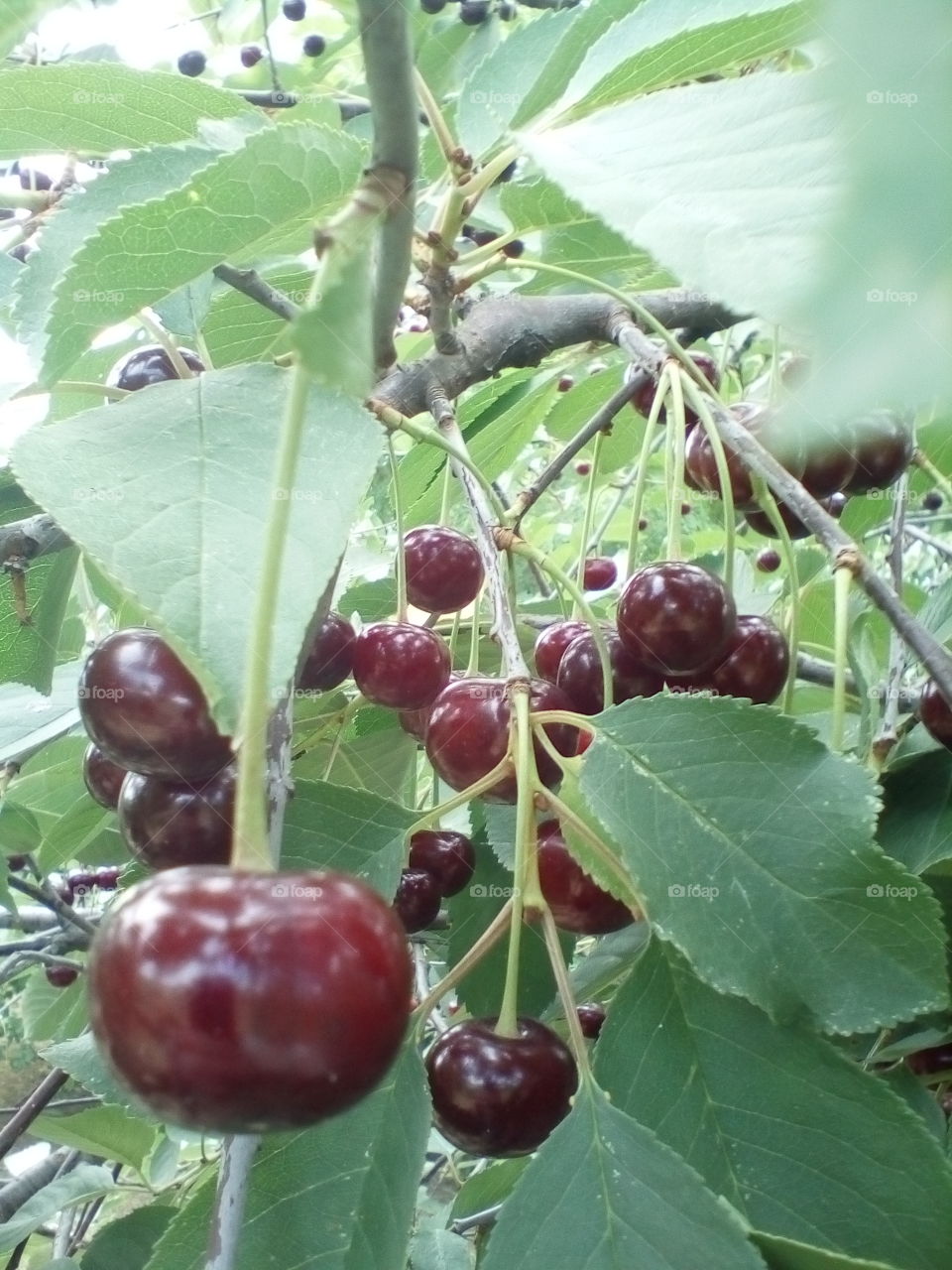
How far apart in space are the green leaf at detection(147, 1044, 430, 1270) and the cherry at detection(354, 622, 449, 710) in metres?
0.34

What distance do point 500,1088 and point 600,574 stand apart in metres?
1.49

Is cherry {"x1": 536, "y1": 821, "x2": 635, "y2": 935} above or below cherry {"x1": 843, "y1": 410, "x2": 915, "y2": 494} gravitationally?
below

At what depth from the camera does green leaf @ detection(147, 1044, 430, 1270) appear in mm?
597

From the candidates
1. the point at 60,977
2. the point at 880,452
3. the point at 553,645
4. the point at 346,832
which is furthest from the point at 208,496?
the point at 60,977

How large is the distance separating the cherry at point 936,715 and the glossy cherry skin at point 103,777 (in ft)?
2.14

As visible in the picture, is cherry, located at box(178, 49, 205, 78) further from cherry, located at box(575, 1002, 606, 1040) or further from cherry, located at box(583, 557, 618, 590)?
cherry, located at box(575, 1002, 606, 1040)

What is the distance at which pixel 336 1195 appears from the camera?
0.61 metres

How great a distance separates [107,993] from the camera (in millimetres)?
403

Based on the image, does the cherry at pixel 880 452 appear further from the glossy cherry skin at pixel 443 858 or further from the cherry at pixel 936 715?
the glossy cherry skin at pixel 443 858

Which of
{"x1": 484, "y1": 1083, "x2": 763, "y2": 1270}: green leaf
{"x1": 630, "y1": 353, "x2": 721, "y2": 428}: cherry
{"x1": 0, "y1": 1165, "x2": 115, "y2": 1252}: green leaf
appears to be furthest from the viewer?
{"x1": 0, "y1": 1165, "x2": 115, "y2": 1252}: green leaf

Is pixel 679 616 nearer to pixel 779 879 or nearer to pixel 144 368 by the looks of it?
pixel 779 879

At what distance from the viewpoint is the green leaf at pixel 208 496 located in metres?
0.41

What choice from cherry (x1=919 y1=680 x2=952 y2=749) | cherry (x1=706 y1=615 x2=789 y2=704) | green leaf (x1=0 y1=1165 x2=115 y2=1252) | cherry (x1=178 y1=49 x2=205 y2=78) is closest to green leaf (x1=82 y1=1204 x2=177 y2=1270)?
green leaf (x1=0 y1=1165 x2=115 y2=1252)

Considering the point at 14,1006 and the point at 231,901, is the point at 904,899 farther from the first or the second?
the point at 14,1006
